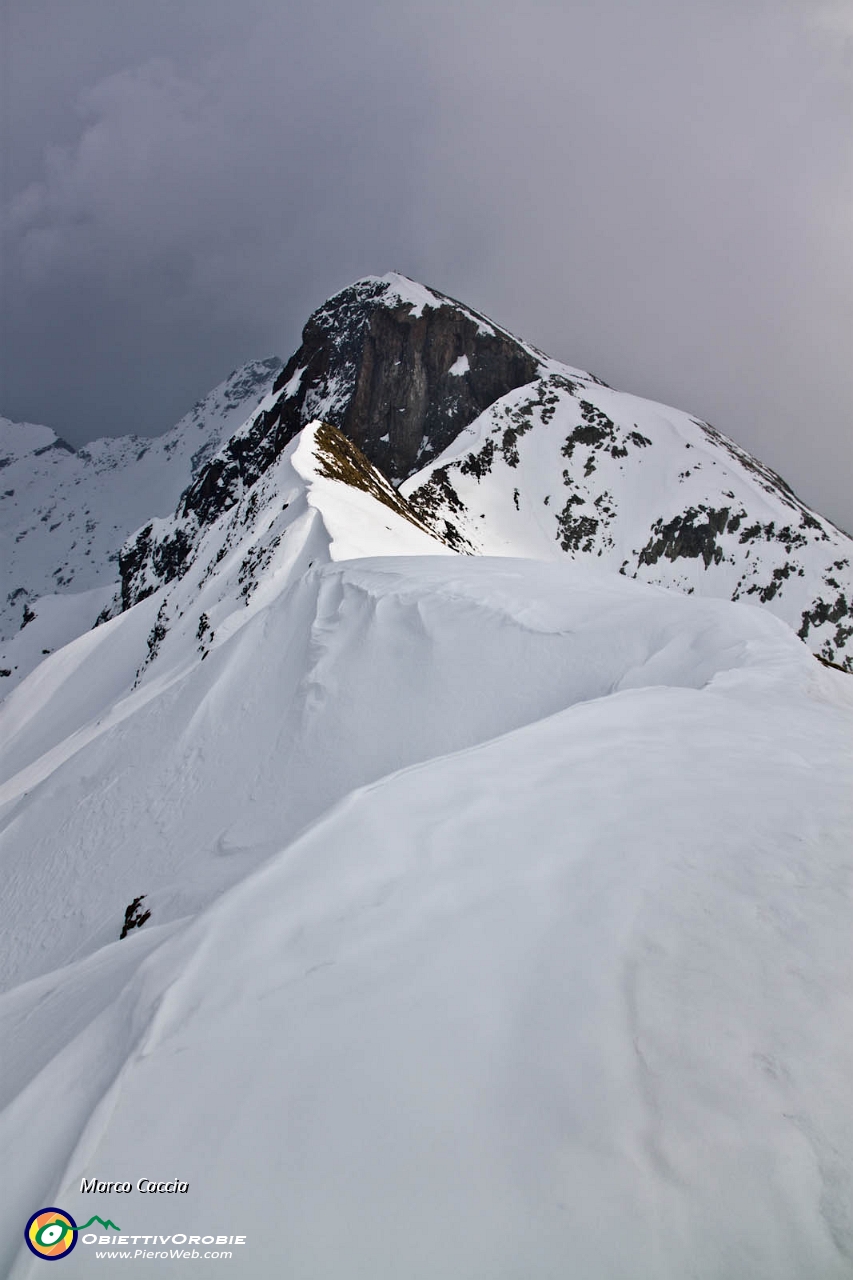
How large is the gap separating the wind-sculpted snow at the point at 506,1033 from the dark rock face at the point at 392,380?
6859 cm

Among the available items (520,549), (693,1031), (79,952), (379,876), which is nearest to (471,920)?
(379,876)

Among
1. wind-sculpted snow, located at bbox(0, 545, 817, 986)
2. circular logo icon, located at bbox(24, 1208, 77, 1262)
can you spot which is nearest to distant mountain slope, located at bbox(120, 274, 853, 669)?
wind-sculpted snow, located at bbox(0, 545, 817, 986)

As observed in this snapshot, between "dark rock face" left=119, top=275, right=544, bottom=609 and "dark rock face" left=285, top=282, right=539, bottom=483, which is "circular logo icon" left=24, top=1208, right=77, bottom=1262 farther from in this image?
"dark rock face" left=285, top=282, right=539, bottom=483

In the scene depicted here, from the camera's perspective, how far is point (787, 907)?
3.05 meters

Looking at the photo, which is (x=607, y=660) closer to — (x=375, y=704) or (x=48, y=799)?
(x=375, y=704)

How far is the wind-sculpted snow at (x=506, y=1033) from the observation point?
1815 mm

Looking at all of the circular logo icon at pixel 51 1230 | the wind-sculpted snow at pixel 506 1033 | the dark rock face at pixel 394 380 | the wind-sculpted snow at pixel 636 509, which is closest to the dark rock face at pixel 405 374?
the dark rock face at pixel 394 380

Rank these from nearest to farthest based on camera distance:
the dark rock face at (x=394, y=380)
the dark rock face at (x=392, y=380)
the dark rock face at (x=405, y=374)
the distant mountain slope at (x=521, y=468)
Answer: the distant mountain slope at (x=521, y=468) → the dark rock face at (x=392, y=380) → the dark rock face at (x=394, y=380) → the dark rock face at (x=405, y=374)

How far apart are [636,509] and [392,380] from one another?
34.4 m

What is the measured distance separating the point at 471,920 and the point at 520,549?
5565 cm

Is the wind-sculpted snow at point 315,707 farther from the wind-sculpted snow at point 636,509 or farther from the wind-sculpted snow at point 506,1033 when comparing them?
the wind-sculpted snow at point 636,509

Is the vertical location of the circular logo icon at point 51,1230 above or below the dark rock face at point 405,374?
below

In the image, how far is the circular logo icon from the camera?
2.01 metres

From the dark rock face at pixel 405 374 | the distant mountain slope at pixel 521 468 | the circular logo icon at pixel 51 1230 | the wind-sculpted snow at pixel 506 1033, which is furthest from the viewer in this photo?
the dark rock face at pixel 405 374
